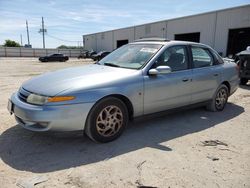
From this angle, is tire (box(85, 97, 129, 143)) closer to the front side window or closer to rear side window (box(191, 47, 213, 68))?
the front side window

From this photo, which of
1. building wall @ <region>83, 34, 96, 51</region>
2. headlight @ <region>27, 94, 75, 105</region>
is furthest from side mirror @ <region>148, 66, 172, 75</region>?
building wall @ <region>83, 34, 96, 51</region>

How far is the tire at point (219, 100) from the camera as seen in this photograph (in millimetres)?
5371

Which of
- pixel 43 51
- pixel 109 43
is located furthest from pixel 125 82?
pixel 43 51

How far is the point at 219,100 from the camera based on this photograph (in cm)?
548

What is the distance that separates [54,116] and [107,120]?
83cm

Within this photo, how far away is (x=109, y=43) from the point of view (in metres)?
43.5

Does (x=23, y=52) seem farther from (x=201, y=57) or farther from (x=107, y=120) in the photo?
(x=107, y=120)

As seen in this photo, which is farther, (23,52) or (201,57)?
(23,52)

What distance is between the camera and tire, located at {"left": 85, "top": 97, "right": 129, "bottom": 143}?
3.36 meters

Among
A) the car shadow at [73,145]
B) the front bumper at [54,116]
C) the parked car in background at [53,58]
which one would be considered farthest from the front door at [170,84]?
the parked car in background at [53,58]

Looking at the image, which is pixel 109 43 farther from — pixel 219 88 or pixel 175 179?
pixel 175 179

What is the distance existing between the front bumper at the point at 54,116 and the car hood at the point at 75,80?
0.23 metres

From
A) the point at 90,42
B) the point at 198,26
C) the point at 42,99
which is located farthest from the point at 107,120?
the point at 90,42

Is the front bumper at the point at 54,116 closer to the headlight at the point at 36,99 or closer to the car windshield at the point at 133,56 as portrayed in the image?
the headlight at the point at 36,99
